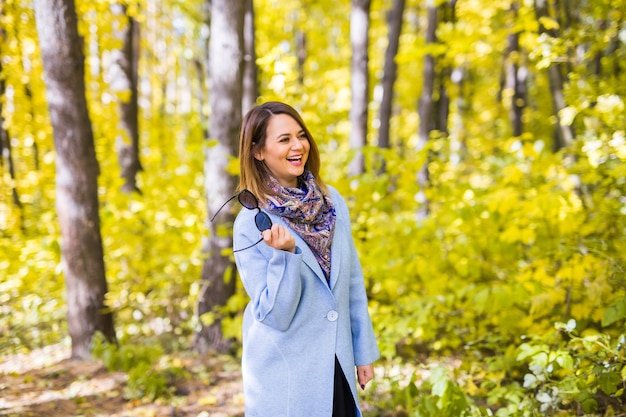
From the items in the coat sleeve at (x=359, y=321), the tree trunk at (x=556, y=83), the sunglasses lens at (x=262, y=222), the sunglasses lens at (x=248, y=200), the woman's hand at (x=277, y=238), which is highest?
the tree trunk at (x=556, y=83)

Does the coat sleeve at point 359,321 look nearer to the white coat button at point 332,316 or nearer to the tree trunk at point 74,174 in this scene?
the white coat button at point 332,316

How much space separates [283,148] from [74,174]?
3.00 metres

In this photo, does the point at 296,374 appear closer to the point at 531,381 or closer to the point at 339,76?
the point at 531,381

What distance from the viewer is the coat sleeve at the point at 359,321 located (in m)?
2.11

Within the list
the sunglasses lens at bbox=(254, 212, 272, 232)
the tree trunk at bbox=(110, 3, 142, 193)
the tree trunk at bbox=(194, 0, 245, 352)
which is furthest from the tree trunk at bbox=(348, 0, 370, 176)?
the sunglasses lens at bbox=(254, 212, 272, 232)

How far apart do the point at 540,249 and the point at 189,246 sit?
3794 mm

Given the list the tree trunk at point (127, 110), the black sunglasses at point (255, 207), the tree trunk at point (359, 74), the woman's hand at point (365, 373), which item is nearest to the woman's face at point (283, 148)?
the black sunglasses at point (255, 207)

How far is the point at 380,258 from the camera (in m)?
3.91

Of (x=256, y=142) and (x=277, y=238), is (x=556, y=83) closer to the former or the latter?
(x=256, y=142)

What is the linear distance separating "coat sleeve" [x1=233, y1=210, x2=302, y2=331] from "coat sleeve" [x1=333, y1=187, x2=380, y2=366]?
0.40 meters

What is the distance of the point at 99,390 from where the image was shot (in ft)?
12.5

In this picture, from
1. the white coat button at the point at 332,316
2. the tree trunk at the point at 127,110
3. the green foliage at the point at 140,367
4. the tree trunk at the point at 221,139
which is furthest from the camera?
the tree trunk at the point at 127,110

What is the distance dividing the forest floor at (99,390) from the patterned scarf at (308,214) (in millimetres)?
2148

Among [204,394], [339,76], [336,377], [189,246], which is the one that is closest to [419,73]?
[339,76]
